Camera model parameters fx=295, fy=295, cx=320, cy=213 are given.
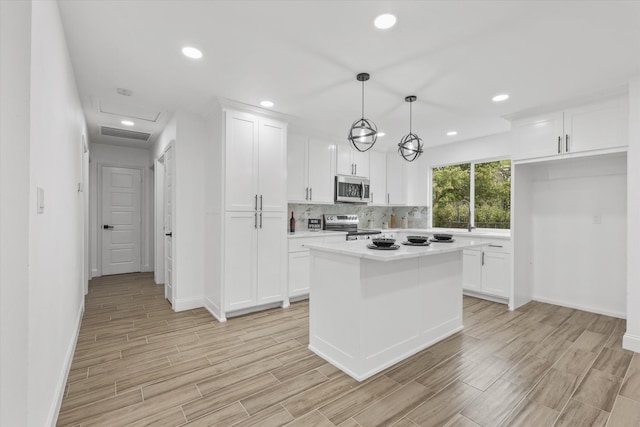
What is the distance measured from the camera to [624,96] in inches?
118

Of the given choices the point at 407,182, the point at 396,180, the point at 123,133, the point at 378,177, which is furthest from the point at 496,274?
the point at 123,133

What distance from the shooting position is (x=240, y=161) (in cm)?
354

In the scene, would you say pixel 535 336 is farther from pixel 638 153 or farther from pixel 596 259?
pixel 638 153

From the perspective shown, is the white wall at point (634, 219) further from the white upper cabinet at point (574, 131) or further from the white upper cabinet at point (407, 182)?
the white upper cabinet at point (407, 182)

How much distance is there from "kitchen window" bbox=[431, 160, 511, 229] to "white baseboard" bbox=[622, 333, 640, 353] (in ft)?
6.91

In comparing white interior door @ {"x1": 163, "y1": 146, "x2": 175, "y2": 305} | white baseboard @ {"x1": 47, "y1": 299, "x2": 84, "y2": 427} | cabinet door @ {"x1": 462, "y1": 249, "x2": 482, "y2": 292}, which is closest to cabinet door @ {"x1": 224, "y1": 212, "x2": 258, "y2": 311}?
white interior door @ {"x1": 163, "y1": 146, "x2": 175, "y2": 305}

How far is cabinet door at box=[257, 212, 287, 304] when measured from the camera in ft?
12.2

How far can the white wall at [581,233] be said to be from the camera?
3.55m

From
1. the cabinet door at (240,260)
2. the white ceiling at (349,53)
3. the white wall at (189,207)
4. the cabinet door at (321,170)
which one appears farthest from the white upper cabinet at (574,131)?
the white wall at (189,207)

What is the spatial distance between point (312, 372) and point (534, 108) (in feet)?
12.5

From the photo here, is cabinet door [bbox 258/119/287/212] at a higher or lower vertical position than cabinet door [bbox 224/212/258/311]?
higher

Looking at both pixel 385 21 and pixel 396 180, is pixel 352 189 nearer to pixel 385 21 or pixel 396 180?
pixel 396 180

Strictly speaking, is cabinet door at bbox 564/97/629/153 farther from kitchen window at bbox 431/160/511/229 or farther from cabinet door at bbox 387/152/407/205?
cabinet door at bbox 387/152/407/205

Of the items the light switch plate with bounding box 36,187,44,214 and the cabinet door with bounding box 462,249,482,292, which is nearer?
the light switch plate with bounding box 36,187,44,214
